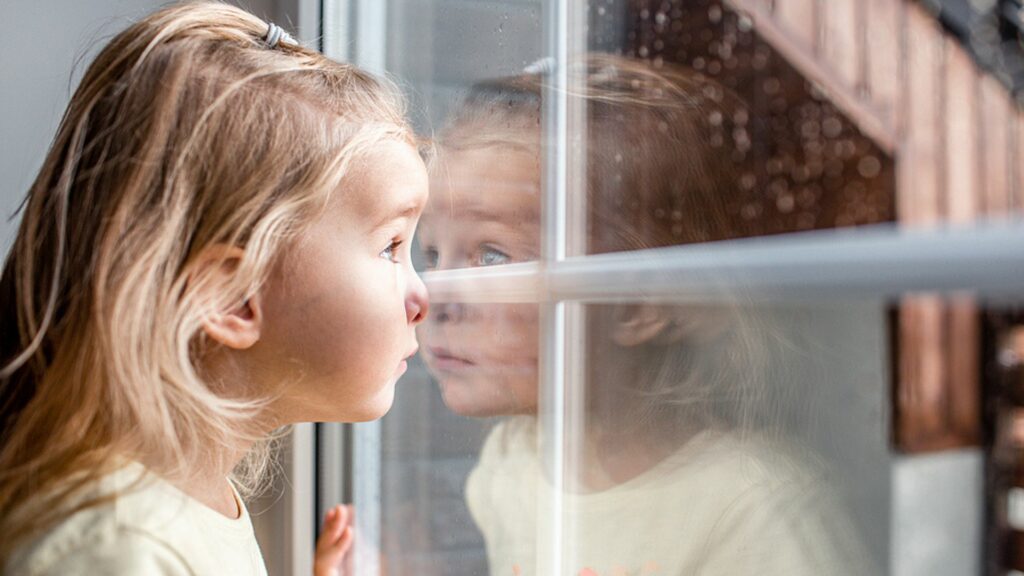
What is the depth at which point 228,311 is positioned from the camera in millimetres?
741

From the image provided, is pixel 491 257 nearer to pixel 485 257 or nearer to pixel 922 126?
pixel 485 257

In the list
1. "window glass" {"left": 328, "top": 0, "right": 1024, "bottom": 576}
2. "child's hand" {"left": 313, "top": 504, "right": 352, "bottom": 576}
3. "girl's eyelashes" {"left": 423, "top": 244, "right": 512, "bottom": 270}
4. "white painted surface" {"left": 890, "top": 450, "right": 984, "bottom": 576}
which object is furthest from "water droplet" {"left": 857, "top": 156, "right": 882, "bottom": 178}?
"child's hand" {"left": 313, "top": 504, "right": 352, "bottom": 576}

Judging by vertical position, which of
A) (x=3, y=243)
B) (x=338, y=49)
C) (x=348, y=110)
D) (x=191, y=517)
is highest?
(x=338, y=49)

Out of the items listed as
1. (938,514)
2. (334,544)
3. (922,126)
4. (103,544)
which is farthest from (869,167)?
(334,544)

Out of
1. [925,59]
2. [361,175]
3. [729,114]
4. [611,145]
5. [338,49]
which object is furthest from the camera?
[338,49]

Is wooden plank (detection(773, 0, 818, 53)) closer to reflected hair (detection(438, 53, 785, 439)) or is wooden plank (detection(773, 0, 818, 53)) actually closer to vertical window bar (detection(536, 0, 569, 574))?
reflected hair (detection(438, 53, 785, 439))

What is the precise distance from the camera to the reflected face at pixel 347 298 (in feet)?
2.47

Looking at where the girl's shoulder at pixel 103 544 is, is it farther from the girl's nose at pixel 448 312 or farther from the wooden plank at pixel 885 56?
the wooden plank at pixel 885 56

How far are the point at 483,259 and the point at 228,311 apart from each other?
0.22 metres

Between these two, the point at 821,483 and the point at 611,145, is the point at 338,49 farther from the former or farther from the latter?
the point at 821,483

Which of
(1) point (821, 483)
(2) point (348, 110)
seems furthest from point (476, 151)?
(1) point (821, 483)

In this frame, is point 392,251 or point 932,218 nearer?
point 932,218

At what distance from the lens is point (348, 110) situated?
78 cm

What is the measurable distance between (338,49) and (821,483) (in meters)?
0.94
